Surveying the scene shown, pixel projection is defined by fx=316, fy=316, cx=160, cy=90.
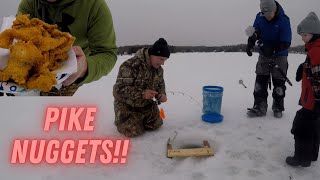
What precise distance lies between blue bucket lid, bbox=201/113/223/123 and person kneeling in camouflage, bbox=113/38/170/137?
777 millimetres

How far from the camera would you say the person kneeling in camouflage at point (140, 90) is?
4.52 metres

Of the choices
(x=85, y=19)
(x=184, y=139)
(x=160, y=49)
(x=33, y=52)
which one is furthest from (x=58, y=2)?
(x=184, y=139)

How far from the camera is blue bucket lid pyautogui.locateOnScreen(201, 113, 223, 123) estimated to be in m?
5.11

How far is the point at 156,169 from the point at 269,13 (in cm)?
316

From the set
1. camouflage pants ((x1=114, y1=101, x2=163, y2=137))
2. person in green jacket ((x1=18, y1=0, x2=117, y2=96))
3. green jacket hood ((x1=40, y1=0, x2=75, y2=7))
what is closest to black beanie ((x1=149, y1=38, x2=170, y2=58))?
camouflage pants ((x1=114, y1=101, x2=163, y2=137))

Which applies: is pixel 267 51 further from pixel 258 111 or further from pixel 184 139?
pixel 184 139

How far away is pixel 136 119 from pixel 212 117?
1.31 m

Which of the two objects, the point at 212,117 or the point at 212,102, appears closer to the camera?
the point at 212,117

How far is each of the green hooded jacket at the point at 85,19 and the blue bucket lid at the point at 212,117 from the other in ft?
10.1

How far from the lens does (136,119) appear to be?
15.3 feet

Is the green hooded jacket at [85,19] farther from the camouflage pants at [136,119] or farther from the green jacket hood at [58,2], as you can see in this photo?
the camouflage pants at [136,119]

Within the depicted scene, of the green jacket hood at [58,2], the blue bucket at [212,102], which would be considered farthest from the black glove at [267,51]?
the green jacket hood at [58,2]
